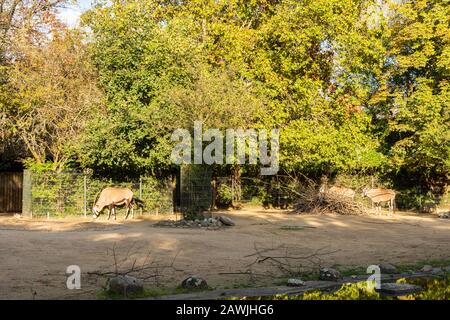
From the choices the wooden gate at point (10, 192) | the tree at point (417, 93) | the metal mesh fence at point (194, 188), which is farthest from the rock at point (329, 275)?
the wooden gate at point (10, 192)

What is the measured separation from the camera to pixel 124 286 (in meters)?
8.08

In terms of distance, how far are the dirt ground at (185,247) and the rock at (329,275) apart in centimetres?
88

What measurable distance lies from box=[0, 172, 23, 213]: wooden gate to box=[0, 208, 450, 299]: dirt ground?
23.1 feet

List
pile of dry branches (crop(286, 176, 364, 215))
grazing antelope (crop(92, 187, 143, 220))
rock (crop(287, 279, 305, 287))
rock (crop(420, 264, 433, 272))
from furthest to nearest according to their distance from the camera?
pile of dry branches (crop(286, 176, 364, 215)), grazing antelope (crop(92, 187, 143, 220)), rock (crop(420, 264, 433, 272)), rock (crop(287, 279, 305, 287))

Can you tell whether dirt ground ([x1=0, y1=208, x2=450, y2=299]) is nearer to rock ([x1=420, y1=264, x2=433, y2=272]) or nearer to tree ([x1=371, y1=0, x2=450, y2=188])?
rock ([x1=420, y1=264, x2=433, y2=272])

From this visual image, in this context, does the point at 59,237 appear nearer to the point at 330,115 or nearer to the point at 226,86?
the point at 226,86

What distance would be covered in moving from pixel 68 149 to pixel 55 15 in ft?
33.9

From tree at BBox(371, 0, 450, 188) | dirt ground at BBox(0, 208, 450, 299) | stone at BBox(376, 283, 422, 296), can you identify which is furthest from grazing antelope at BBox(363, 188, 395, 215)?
stone at BBox(376, 283, 422, 296)

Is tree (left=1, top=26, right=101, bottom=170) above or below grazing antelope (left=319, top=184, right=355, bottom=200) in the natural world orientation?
above

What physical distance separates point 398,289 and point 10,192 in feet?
76.6

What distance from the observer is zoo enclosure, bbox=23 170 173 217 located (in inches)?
892

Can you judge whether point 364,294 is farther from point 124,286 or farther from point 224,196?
point 224,196

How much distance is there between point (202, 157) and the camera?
21.3m


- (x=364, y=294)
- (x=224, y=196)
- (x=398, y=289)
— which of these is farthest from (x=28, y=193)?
(x=398, y=289)
